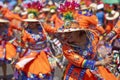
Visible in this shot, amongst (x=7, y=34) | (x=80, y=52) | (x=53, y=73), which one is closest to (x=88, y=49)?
(x=80, y=52)

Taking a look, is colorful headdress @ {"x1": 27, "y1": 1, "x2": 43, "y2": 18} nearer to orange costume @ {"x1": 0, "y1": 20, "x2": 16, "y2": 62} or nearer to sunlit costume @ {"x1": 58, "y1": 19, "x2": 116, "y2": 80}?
orange costume @ {"x1": 0, "y1": 20, "x2": 16, "y2": 62}

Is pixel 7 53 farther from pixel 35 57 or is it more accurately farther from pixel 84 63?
pixel 84 63

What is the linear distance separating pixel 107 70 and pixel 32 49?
2326mm

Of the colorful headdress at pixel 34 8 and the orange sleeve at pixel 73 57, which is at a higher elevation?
the orange sleeve at pixel 73 57

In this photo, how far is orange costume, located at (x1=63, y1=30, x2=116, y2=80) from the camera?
5.13 meters

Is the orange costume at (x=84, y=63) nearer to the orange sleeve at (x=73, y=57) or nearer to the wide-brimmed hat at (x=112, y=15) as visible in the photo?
the orange sleeve at (x=73, y=57)

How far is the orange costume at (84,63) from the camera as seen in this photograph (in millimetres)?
5129

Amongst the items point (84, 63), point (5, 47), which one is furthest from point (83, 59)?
point (5, 47)

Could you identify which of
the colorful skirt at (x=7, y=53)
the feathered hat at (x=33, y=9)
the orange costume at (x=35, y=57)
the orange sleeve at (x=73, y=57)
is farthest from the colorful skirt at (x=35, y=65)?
the orange sleeve at (x=73, y=57)

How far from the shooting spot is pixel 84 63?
5.10 meters

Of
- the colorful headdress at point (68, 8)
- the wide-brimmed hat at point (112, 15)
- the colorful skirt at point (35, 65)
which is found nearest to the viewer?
the colorful headdress at point (68, 8)

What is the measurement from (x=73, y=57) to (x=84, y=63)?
15cm

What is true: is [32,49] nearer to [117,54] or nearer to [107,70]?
[117,54]

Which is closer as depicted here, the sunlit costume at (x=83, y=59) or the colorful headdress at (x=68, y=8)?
the sunlit costume at (x=83, y=59)
